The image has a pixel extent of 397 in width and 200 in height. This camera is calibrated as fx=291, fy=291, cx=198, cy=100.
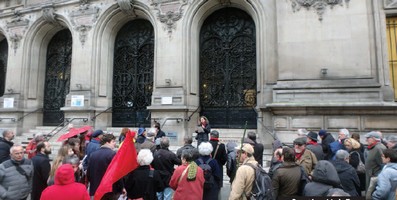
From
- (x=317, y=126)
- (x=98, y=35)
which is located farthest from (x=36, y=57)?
(x=317, y=126)

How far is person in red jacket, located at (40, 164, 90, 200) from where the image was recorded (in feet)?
10.9

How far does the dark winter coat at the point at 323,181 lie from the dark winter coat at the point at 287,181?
16.4 inches

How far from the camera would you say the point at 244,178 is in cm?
426

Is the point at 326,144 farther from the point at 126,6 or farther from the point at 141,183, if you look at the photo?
the point at 126,6

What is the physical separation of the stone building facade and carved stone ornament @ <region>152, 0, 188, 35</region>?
0.05 meters

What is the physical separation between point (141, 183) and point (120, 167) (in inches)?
19.0

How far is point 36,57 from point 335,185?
18.4 m

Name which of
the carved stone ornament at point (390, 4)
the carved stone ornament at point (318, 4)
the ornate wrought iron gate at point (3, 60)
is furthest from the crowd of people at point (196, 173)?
the ornate wrought iron gate at point (3, 60)

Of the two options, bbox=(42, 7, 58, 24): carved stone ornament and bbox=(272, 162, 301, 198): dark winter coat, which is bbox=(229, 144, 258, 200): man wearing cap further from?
bbox=(42, 7, 58, 24): carved stone ornament

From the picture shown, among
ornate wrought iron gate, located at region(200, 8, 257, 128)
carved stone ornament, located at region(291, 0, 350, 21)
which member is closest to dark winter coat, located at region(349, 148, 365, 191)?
carved stone ornament, located at region(291, 0, 350, 21)

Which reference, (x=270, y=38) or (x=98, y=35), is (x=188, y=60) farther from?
(x=98, y=35)

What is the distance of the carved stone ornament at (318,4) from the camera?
1133cm

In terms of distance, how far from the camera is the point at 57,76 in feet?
57.6

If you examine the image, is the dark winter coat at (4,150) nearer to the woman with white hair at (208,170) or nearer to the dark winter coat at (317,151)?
the woman with white hair at (208,170)
